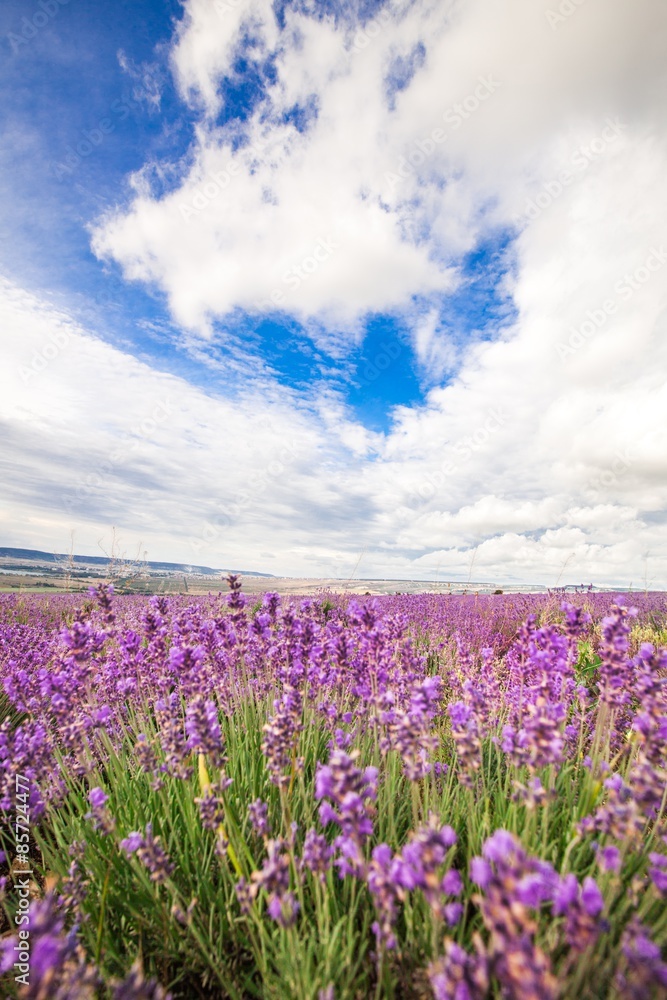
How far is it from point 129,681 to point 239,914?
1.58m

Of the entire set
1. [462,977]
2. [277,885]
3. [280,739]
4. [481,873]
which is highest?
[481,873]

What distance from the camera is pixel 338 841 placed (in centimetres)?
130

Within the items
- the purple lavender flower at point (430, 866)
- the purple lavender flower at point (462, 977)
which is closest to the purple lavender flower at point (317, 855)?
the purple lavender flower at point (430, 866)

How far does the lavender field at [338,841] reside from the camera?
0.98m

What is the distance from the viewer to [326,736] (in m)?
3.00

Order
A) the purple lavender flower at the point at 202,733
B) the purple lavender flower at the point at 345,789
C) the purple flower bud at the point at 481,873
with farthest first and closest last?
the purple lavender flower at the point at 202,733 < the purple lavender flower at the point at 345,789 < the purple flower bud at the point at 481,873

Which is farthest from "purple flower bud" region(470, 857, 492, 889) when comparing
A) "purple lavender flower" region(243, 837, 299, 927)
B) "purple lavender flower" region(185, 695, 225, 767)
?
"purple lavender flower" region(185, 695, 225, 767)

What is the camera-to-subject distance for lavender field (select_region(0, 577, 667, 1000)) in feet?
3.23

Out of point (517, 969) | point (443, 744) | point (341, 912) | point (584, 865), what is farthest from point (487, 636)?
point (517, 969)

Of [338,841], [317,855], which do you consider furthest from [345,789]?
[317,855]

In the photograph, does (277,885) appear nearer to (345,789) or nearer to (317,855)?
(317,855)

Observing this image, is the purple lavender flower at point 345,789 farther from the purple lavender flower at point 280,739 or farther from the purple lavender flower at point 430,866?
the purple lavender flower at point 280,739

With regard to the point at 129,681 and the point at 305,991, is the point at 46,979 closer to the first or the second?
the point at 305,991

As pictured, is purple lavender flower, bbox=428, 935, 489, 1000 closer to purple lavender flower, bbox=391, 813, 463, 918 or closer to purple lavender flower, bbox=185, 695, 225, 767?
purple lavender flower, bbox=391, 813, 463, 918
